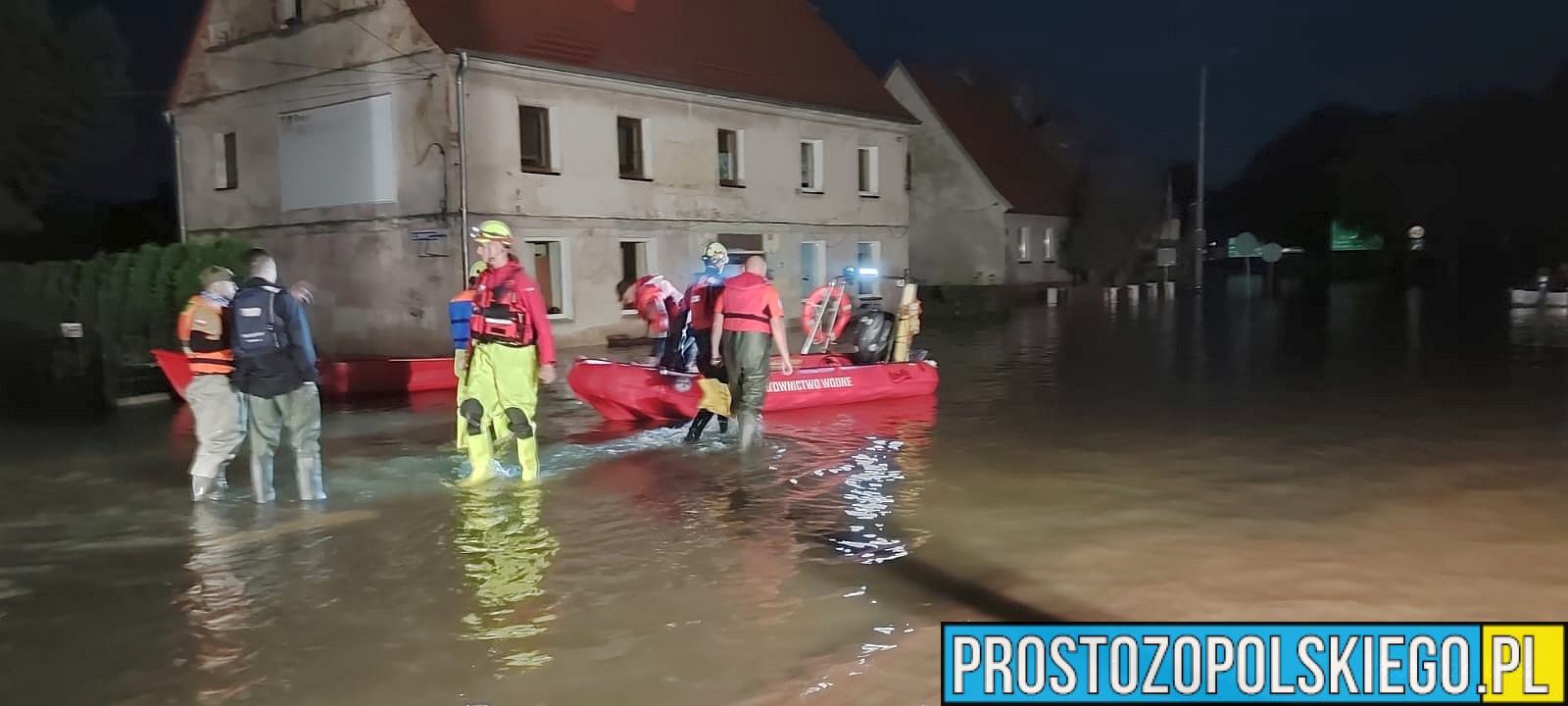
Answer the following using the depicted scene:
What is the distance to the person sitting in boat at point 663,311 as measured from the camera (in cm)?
1201

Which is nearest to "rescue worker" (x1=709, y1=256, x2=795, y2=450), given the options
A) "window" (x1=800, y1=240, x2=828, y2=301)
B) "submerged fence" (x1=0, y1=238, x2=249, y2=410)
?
"submerged fence" (x1=0, y1=238, x2=249, y2=410)

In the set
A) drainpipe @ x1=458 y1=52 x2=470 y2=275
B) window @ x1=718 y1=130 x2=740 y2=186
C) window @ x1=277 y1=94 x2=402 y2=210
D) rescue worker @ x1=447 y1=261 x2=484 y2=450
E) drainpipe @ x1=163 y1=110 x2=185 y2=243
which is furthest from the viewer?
window @ x1=718 y1=130 x2=740 y2=186

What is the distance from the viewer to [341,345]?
22.7 m

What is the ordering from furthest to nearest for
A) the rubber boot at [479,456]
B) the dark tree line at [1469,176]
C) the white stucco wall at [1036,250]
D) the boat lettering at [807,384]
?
the dark tree line at [1469,176]
the white stucco wall at [1036,250]
the boat lettering at [807,384]
the rubber boot at [479,456]

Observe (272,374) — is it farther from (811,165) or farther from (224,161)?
(811,165)

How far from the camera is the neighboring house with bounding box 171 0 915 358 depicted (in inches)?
828

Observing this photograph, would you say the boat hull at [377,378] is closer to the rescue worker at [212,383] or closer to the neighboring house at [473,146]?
the neighboring house at [473,146]

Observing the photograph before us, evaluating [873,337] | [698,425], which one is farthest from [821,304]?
[698,425]

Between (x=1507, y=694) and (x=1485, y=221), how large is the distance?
52.9 meters

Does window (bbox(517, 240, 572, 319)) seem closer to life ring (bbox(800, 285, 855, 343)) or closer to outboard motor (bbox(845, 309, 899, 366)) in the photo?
life ring (bbox(800, 285, 855, 343))

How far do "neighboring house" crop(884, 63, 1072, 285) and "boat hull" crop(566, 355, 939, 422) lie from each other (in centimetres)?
2469

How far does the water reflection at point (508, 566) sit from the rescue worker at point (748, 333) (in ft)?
7.14

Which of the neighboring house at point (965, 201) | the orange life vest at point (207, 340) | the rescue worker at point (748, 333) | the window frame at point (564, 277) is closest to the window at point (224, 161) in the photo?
the window frame at point (564, 277)

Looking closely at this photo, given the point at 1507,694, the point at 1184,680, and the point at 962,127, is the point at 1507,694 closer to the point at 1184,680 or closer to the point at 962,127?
the point at 1184,680
